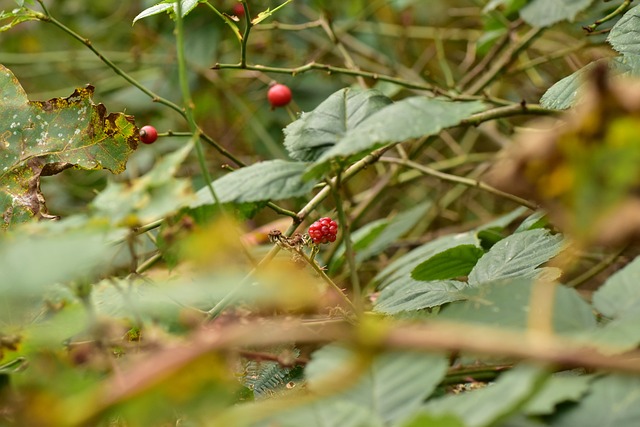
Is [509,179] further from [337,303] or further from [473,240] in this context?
[473,240]

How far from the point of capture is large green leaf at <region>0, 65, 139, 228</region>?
0.95 metres

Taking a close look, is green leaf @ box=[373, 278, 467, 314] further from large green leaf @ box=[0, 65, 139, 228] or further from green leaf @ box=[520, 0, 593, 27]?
green leaf @ box=[520, 0, 593, 27]

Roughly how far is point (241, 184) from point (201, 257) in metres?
0.22

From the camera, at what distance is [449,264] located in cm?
88

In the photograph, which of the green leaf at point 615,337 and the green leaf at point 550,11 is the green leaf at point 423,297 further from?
the green leaf at point 550,11

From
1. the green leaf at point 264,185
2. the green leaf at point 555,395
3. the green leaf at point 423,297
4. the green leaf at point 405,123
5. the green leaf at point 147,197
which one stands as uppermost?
the green leaf at point 147,197

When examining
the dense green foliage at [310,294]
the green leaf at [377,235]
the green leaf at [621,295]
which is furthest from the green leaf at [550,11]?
the green leaf at [621,295]

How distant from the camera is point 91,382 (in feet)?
1.24

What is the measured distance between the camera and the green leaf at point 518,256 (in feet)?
2.40

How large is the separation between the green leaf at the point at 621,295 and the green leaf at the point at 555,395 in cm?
5

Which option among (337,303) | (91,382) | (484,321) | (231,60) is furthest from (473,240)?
(231,60)

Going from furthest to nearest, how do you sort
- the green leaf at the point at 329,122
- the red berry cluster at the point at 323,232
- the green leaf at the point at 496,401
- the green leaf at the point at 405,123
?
the red berry cluster at the point at 323,232
the green leaf at the point at 329,122
the green leaf at the point at 405,123
the green leaf at the point at 496,401

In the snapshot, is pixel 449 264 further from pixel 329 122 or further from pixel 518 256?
pixel 329 122

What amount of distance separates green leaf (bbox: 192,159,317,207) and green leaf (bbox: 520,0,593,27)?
0.78m
